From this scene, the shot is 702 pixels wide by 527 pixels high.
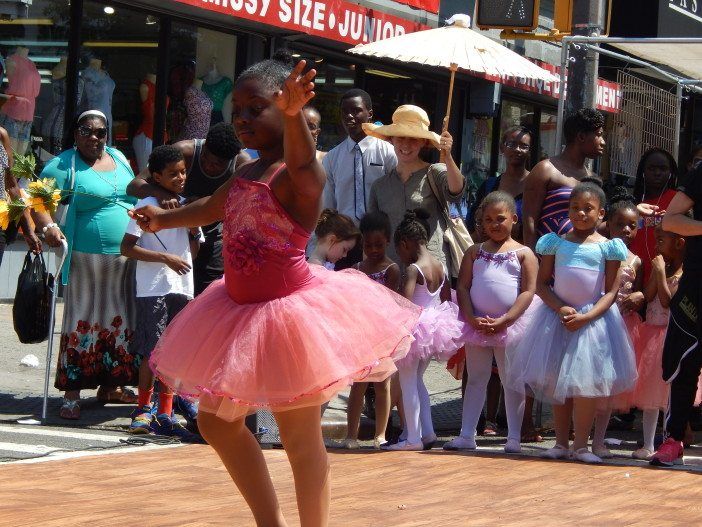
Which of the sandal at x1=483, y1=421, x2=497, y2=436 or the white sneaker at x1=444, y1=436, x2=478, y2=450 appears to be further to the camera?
the sandal at x1=483, y1=421, x2=497, y2=436

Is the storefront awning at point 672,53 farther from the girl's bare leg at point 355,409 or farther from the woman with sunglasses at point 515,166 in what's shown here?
the girl's bare leg at point 355,409

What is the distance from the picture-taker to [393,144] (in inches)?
347

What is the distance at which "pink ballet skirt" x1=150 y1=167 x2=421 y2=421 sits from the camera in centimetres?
456

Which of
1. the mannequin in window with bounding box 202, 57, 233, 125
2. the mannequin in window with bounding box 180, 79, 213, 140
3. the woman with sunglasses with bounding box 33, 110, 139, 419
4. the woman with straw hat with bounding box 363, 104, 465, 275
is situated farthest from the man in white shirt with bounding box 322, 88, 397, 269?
the mannequin in window with bounding box 202, 57, 233, 125

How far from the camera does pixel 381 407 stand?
8250mm

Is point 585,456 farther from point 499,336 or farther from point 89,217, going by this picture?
point 89,217

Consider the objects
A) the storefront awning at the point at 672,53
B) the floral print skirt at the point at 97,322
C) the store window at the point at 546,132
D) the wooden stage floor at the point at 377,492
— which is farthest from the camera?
the store window at the point at 546,132

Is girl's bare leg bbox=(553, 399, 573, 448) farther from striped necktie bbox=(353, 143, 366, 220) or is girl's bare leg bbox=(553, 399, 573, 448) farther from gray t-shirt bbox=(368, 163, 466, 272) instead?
striped necktie bbox=(353, 143, 366, 220)

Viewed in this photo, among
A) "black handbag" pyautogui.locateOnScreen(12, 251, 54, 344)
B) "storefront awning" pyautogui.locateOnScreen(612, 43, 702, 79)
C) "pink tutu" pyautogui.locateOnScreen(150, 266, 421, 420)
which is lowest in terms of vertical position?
"black handbag" pyautogui.locateOnScreen(12, 251, 54, 344)

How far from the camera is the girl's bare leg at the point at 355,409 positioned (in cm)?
820

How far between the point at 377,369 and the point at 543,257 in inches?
143

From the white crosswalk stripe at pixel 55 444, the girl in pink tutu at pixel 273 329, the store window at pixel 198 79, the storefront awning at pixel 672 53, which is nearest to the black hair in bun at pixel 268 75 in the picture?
the girl in pink tutu at pixel 273 329

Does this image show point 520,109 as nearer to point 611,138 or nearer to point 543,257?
point 611,138

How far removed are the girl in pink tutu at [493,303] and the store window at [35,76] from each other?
6300 millimetres
